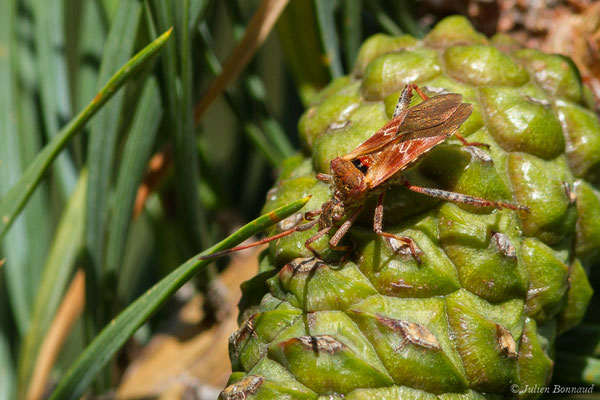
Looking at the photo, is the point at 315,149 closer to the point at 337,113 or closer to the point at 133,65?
the point at 337,113

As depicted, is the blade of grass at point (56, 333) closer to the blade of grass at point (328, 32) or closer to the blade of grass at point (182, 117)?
the blade of grass at point (182, 117)

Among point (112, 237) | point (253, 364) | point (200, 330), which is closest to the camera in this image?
point (253, 364)

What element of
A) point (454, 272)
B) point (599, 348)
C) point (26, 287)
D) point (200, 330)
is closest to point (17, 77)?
point (26, 287)

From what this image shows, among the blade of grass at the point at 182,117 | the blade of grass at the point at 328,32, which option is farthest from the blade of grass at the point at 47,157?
the blade of grass at the point at 328,32

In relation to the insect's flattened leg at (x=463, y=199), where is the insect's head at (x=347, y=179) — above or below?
above

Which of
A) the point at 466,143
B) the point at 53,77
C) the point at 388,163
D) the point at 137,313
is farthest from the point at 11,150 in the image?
the point at 466,143

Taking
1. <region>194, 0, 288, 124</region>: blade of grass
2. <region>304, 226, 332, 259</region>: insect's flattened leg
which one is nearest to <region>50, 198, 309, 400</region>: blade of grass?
<region>304, 226, 332, 259</region>: insect's flattened leg

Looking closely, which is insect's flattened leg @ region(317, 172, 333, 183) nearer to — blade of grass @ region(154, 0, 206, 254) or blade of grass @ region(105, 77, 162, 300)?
blade of grass @ region(154, 0, 206, 254)
